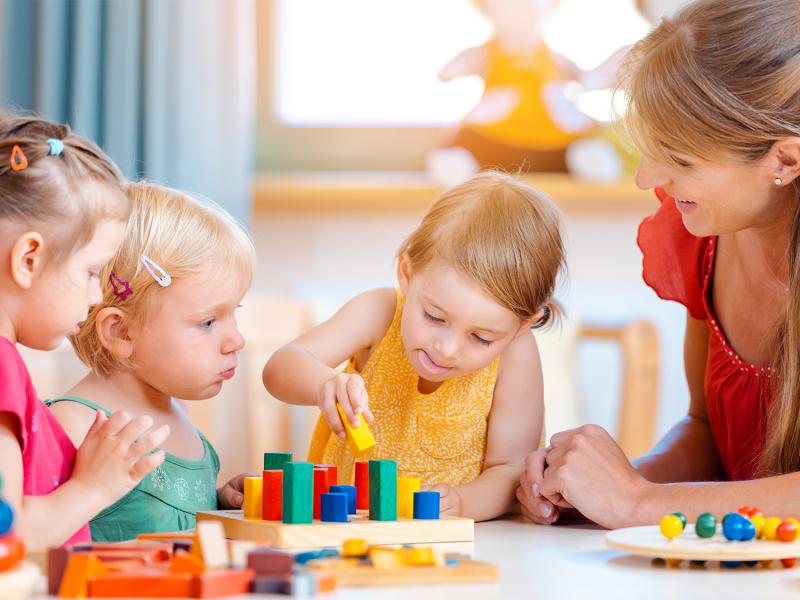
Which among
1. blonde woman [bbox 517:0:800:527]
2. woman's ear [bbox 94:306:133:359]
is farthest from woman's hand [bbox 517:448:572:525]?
woman's ear [bbox 94:306:133:359]

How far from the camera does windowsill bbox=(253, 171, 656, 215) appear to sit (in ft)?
9.23

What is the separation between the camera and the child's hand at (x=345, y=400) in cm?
114

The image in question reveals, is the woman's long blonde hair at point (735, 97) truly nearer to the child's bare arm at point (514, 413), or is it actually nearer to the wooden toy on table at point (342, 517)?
the child's bare arm at point (514, 413)

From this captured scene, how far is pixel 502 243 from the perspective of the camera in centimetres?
138

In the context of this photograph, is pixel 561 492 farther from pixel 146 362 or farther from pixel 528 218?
pixel 146 362

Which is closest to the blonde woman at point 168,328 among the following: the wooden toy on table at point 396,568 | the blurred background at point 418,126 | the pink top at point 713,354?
the wooden toy on table at point 396,568

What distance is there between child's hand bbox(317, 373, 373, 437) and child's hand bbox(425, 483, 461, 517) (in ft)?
0.46

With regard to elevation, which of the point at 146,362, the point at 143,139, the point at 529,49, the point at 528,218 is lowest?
the point at 146,362

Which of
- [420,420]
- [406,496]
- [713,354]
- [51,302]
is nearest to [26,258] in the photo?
[51,302]

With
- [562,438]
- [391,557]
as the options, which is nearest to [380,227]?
[562,438]

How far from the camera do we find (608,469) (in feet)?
3.84

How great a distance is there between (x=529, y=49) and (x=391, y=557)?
230 centimetres

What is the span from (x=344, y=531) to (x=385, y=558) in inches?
6.7

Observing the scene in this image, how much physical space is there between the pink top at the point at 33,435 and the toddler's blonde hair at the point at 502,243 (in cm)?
54
